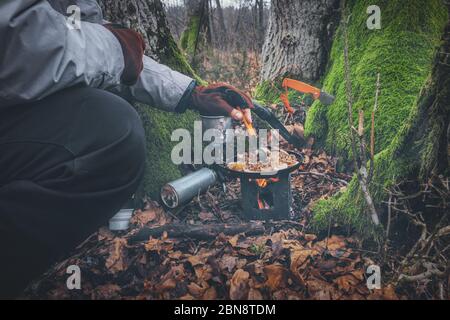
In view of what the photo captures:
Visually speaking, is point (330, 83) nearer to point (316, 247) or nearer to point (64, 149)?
point (316, 247)

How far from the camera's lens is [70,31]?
219 cm

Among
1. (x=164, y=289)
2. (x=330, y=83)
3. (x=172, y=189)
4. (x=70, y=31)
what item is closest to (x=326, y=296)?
(x=164, y=289)

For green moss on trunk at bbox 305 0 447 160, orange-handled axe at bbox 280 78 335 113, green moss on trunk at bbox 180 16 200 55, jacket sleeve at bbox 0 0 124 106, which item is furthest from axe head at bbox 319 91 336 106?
green moss on trunk at bbox 180 16 200 55

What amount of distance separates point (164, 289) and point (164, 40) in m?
2.63

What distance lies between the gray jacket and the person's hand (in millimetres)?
825

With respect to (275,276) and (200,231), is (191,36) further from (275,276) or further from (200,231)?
(275,276)

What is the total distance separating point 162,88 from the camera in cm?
308

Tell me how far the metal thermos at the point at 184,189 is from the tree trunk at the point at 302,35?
2567 millimetres

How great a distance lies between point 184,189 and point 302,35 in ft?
10.3

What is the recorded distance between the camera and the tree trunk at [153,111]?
369 cm

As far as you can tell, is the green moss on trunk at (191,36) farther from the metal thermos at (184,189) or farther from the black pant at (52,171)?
the black pant at (52,171)

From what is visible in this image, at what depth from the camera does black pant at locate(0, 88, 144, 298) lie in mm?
2094

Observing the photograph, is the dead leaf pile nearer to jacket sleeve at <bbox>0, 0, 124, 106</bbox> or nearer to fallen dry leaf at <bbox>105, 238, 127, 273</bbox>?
fallen dry leaf at <bbox>105, 238, 127, 273</bbox>
